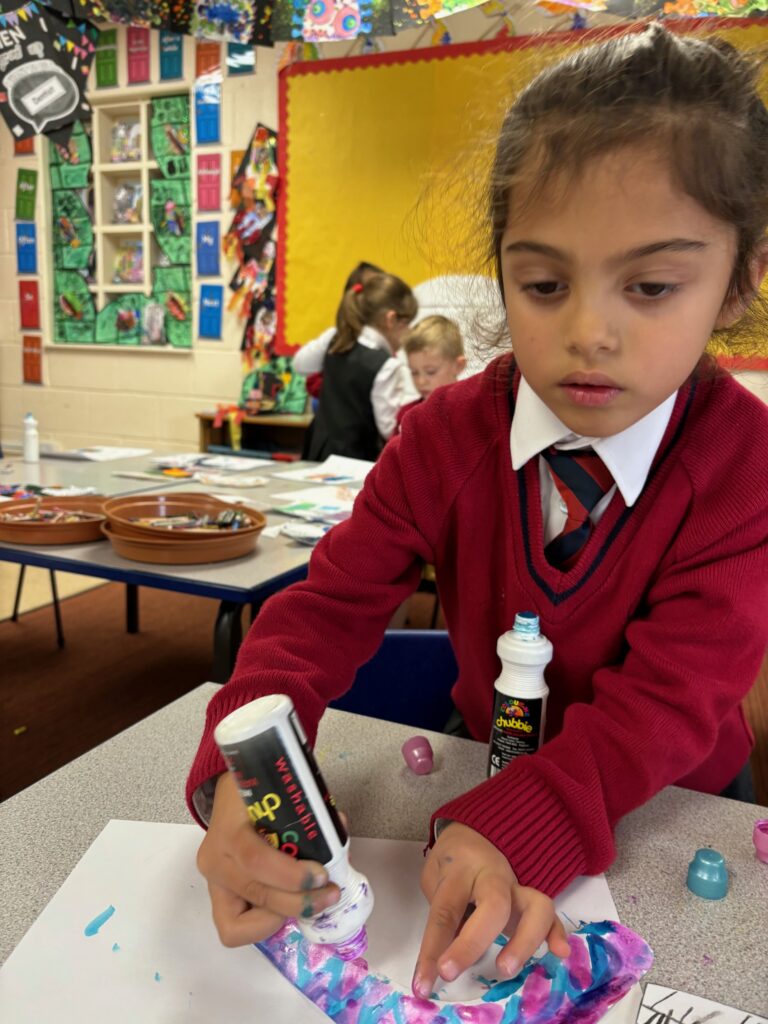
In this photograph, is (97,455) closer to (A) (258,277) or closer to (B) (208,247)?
(A) (258,277)

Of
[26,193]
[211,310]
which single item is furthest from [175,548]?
[26,193]

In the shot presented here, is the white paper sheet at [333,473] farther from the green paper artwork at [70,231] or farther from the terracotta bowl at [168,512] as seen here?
the green paper artwork at [70,231]

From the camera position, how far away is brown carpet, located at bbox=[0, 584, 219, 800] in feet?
6.15

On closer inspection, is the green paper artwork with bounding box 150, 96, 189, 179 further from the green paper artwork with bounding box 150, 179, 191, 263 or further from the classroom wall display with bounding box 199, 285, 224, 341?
the classroom wall display with bounding box 199, 285, 224, 341

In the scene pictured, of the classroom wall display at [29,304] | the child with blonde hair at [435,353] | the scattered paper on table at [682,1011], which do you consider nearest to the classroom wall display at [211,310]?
the classroom wall display at [29,304]

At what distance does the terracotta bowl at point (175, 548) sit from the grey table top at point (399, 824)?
0.54 metres

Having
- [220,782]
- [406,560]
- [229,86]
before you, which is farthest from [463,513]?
[229,86]

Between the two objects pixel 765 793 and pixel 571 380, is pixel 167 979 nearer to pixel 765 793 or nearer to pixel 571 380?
pixel 571 380

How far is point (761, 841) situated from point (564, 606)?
9.4 inches

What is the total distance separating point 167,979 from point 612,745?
1.11 ft

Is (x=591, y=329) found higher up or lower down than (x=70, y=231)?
lower down

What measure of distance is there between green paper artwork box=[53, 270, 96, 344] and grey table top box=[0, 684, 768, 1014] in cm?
431

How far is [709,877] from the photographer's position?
1.77 ft

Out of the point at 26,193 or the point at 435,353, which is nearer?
the point at 435,353
